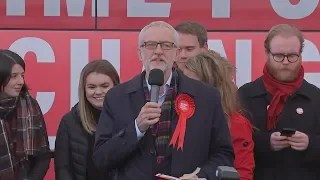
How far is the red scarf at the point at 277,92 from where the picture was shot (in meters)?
3.78

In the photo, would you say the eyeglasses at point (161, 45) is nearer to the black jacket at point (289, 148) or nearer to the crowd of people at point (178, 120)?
the crowd of people at point (178, 120)

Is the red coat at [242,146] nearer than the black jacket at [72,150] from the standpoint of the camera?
Yes

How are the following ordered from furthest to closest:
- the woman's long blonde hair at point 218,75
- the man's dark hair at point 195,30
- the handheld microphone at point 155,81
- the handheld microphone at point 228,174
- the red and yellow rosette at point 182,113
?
the man's dark hair at point 195,30
the woman's long blonde hair at point 218,75
the red and yellow rosette at point 182,113
the handheld microphone at point 155,81
the handheld microphone at point 228,174

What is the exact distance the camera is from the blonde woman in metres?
3.42

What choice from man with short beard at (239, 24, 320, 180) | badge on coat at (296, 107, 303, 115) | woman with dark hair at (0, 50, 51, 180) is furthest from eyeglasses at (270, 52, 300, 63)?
woman with dark hair at (0, 50, 51, 180)

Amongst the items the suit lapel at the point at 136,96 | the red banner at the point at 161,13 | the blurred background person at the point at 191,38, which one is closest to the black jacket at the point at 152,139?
the suit lapel at the point at 136,96

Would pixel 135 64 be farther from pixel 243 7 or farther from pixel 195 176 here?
pixel 195 176

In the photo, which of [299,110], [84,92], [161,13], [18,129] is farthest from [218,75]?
[161,13]

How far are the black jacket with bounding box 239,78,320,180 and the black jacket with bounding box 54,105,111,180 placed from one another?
0.90 m

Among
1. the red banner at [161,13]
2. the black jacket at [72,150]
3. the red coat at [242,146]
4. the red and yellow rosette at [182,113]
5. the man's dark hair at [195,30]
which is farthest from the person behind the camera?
the red banner at [161,13]

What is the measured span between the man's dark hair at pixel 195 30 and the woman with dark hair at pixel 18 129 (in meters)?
1.14

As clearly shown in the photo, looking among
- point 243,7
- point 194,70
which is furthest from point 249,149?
point 243,7

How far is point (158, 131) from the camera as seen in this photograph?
3008 millimetres

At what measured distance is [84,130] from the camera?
4.00 m
